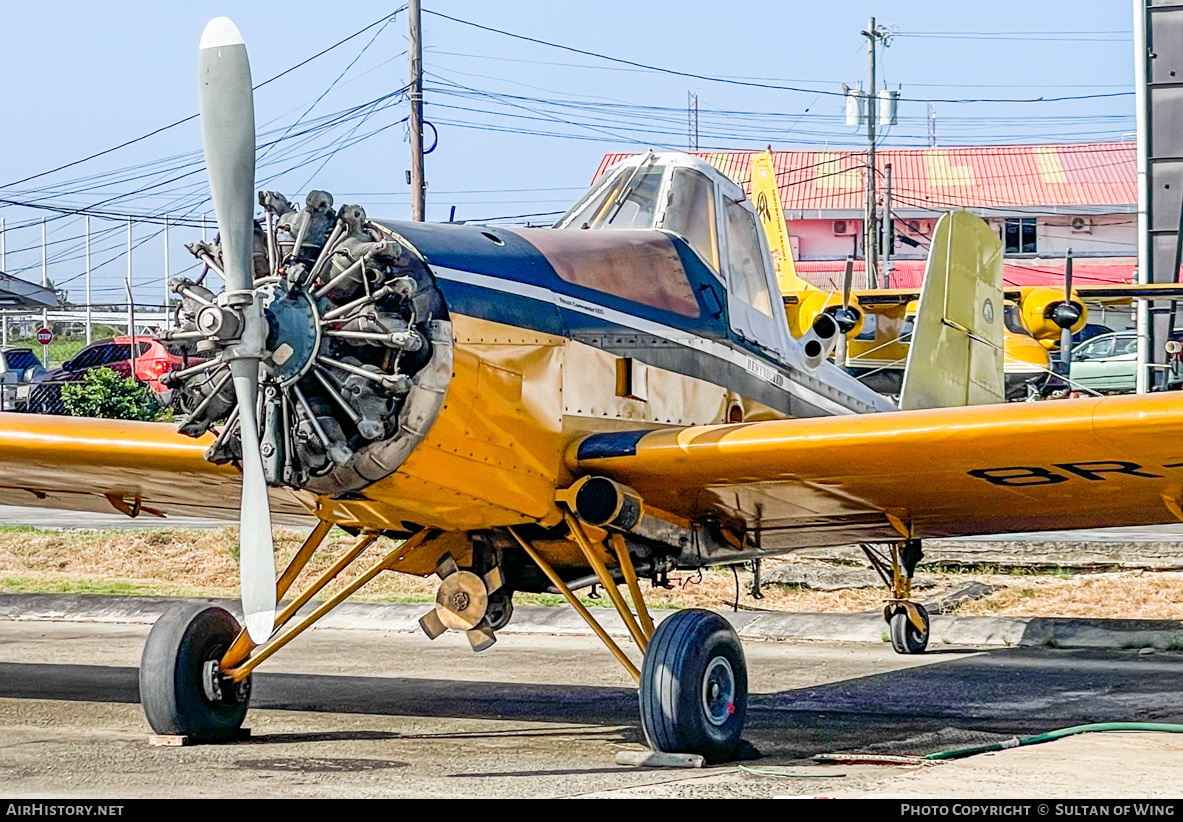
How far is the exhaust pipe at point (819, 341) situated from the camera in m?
9.45

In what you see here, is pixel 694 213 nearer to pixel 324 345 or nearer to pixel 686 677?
pixel 686 677

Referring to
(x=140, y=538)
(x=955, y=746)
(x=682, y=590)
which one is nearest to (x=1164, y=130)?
(x=682, y=590)

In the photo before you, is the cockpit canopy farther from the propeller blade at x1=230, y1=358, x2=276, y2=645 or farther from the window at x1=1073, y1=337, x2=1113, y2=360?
the window at x1=1073, y1=337, x2=1113, y2=360

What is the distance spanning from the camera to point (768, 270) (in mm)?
8719

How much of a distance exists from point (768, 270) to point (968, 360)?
2986 millimetres

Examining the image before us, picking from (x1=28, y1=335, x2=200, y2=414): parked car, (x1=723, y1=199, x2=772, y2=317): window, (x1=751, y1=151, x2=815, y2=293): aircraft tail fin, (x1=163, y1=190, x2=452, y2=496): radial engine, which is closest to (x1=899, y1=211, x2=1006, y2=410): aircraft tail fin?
(x1=723, y1=199, x2=772, y2=317): window

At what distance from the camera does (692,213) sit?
815 centimetres

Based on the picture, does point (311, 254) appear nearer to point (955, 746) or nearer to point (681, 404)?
point (681, 404)

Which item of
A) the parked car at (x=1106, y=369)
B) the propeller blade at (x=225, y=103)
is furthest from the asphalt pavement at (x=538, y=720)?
the parked car at (x=1106, y=369)

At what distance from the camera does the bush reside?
25.0 m

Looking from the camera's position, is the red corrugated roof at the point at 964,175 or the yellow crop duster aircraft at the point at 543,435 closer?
the yellow crop duster aircraft at the point at 543,435

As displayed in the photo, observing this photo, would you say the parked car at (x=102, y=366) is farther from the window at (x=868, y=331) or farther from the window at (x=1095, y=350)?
the window at (x=1095, y=350)

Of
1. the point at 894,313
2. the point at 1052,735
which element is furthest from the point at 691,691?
the point at 894,313

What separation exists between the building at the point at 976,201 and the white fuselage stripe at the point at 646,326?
4576 centimetres
